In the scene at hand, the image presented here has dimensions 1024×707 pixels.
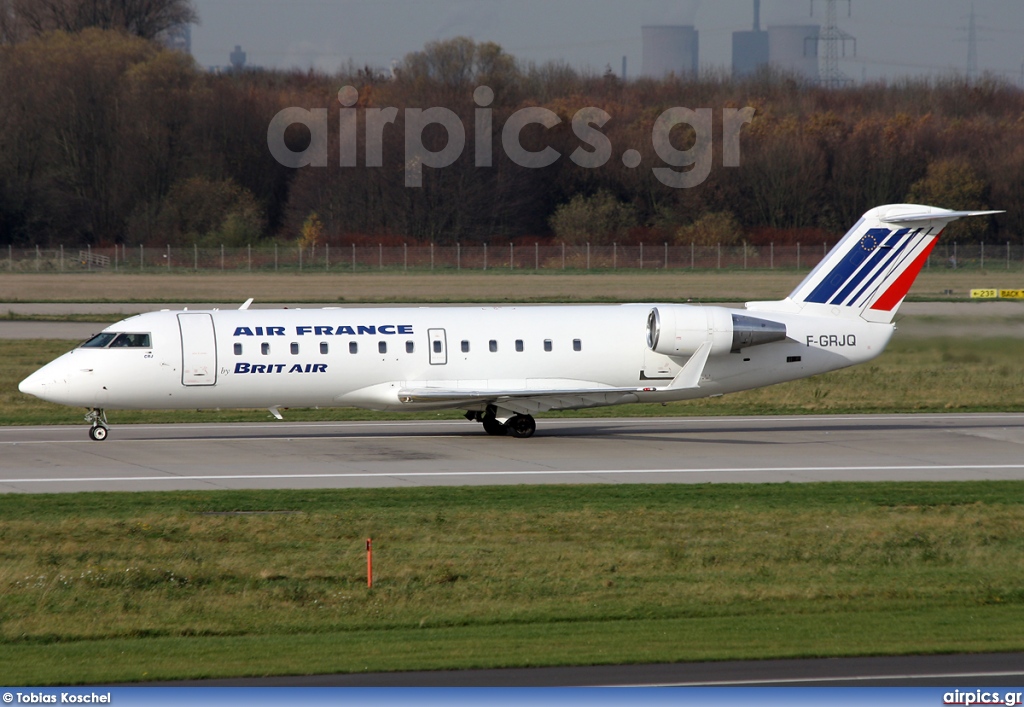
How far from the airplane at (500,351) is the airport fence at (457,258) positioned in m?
53.1

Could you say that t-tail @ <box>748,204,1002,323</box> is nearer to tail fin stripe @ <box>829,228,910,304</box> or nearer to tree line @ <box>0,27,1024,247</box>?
tail fin stripe @ <box>829,228,910,304</box>

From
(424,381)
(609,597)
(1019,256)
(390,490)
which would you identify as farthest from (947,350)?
(1019,256)

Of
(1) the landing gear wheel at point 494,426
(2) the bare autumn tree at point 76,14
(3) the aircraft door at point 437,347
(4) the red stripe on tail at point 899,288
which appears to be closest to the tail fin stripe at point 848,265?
(4) the red stripe on tail at point 899,288

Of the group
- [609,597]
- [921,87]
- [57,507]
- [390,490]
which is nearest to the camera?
→ [609,597]

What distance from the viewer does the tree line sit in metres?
93.1

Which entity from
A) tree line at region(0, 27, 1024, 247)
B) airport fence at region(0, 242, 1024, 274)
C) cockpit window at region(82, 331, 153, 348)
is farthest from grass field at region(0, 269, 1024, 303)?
cockpit window at region(82, 331, 153, 348)

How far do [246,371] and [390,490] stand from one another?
6.45 metres

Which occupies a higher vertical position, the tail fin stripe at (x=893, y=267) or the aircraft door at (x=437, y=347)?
the tail fin stripe at (x=893, y=267)

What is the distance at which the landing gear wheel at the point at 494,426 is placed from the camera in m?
28.7

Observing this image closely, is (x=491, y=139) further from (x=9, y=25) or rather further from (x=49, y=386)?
(x=49, y=386)

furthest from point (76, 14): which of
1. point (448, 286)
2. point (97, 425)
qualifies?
point (97, 425)

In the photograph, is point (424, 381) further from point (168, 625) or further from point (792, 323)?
point (168, 625)

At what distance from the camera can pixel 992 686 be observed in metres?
11.5

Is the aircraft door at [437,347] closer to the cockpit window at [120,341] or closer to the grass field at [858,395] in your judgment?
the grass field at [858,395]
